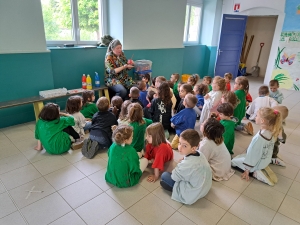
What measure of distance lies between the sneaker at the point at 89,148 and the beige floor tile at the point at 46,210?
68 centimetres

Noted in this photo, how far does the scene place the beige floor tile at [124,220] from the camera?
5.69 feet

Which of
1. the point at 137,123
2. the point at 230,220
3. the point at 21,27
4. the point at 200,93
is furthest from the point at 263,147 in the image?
the point at 21,27

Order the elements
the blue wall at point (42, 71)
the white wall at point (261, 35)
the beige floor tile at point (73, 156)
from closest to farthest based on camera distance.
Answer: the beige floor tile at point (73, 156) < the blue wall at point (42, 71) < the white wall at point (261, 35)

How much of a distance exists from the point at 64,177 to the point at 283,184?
7.72 feet

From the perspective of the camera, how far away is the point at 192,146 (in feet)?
5.94

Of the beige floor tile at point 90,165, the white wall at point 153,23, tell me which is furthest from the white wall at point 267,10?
the beige floor tile at point 90,165

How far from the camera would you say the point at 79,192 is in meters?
2.05

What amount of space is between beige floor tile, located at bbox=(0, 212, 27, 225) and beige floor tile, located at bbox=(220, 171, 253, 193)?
6.25 ft

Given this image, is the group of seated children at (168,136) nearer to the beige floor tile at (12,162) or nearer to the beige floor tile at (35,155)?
A: the beige floor tile at (35,155)

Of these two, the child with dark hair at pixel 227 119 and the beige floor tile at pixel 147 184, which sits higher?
the child with dark hair at pixel 227 119

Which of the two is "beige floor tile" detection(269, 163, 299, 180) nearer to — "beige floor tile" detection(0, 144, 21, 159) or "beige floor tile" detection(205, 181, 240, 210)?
"beige floor tile" detection(205, 181, 240, 210)

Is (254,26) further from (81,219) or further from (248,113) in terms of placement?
(81,219)

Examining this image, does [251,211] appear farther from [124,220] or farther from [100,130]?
[100,130]

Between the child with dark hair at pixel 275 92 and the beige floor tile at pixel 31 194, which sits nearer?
the beige floor tile at pixel 31 194
